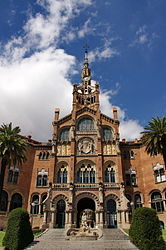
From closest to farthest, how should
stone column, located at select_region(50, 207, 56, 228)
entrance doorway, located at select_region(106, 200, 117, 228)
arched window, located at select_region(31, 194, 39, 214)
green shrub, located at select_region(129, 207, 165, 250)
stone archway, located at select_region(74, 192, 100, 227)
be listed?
green shrub, located at select_region(129, 207, 165, 250), stone column, located at select_region(50, 207, 56, 228), entrance doorway, located at select_region(106, 200, 117, 228), stone archway, located at select_region(74, 192, 100, 227), arched window, located at select_region(31, 194, 39, 214)

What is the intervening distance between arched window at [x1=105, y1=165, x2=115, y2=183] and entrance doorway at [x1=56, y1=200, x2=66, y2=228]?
370 inches

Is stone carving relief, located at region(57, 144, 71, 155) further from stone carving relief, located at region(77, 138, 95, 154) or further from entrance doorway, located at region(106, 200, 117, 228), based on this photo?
entrance doorway, located at region(106, 200, 117, 228)

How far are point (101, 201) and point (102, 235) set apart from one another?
9616mm

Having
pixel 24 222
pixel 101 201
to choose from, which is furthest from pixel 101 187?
pixel 24 222

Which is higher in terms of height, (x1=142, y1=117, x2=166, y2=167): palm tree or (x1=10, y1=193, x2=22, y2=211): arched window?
(x1=142, y1=117, x2=166, y2=167): palm tree

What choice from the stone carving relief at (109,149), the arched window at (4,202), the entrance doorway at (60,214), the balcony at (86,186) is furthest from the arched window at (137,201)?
the arched window at (4,202)

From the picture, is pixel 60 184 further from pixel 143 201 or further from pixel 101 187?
pixel 143 201

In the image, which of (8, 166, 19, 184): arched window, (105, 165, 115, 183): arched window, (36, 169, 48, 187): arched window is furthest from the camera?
(36, 169, 48, 187): arched window

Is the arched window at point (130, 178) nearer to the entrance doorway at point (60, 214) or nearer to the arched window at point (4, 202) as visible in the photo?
the entrance doorway at point (60, 214)

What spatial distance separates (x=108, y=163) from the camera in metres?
45.4

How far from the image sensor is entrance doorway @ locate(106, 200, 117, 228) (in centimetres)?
3969

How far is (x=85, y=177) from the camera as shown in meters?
44.3

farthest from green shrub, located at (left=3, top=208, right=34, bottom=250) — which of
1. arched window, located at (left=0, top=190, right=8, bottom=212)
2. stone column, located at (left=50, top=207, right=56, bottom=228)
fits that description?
arched window, located at (left=0, top=190, right=8, bottom=212)

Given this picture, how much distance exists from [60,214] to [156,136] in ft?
71.5
